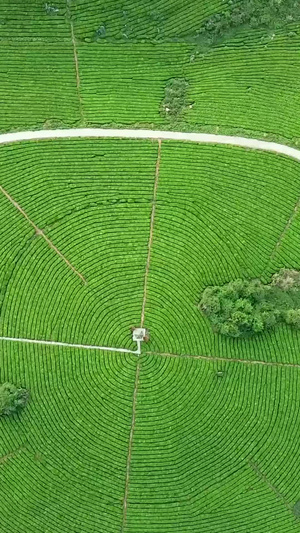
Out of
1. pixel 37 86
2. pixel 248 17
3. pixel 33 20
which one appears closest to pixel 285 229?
pixel 248 17

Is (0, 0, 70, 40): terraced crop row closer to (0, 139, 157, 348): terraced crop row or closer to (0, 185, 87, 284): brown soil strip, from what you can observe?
(0, 139, 157, 348): terraced crop row

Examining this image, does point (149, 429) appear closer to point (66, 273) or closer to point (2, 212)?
point (66, 273)

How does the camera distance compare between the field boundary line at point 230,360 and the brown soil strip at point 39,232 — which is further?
the brown soil strip at point 39,232

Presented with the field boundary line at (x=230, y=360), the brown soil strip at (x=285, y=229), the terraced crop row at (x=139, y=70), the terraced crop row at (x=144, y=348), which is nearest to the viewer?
the terraced crop row at (x=144, y=348)

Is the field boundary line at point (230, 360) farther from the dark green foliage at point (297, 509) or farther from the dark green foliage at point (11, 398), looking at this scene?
the dark green foliage at point (297, 509)

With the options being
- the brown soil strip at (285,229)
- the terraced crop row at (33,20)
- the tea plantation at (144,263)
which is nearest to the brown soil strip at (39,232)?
the tea plantation at (144,263)

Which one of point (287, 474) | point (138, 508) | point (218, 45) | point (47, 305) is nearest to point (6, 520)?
point (138, 508)
